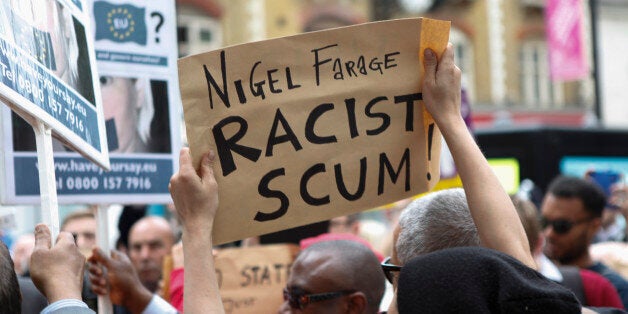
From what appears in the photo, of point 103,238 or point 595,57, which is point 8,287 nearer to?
point 103,238

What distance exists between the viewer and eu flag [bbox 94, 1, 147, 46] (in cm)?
380

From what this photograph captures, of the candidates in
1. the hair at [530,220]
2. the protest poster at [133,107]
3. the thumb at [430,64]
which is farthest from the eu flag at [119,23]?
the hair at [530,220]

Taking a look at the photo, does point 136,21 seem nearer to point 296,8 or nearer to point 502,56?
point 296,8

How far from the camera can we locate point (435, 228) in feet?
8.63

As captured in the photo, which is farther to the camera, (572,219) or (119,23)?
(572,219)

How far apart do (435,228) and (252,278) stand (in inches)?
77.5

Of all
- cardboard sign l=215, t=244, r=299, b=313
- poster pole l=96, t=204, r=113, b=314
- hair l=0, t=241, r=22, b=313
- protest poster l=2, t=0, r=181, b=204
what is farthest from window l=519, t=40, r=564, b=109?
hair l=0, t=241, r=22, b=313

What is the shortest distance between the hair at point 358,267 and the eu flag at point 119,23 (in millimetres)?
1079

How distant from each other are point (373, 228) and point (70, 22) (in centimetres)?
563

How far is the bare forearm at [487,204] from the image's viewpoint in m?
2.51

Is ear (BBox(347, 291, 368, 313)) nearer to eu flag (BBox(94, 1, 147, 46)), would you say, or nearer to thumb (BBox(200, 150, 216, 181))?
thumb (BBox(200, 150, 216, 181))

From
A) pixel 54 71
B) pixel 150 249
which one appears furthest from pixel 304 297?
pixel 150 249

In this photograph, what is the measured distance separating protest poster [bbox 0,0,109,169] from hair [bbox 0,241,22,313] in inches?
15.2

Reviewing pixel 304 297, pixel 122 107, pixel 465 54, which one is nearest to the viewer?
pixel 304 297
